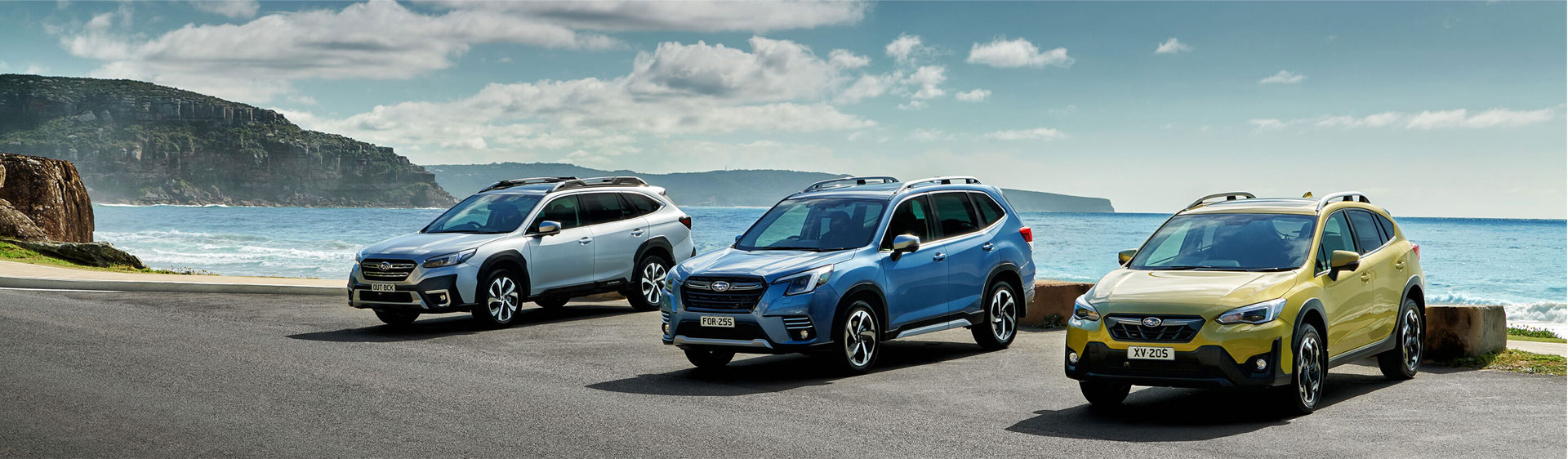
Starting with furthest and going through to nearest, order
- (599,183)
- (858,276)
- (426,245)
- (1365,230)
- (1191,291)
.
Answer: (599,183) → (426,245) → (858,276) → (1365,230) → (1191,291)

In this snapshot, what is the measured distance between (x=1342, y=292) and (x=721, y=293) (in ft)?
15.6

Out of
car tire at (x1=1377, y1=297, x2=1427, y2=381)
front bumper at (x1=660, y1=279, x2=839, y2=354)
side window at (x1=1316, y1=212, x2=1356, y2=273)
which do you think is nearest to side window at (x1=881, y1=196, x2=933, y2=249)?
front bumper at (x1=660, y1=279, x2=839, y2=354)

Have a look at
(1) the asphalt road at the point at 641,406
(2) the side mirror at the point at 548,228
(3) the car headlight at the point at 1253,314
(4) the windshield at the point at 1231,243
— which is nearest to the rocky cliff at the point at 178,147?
(2) the side mirror at the point at 548,228

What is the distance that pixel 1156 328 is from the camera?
26.2 feet

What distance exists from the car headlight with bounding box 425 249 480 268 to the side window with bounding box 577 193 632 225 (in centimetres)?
193

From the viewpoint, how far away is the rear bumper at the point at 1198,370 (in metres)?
7.78

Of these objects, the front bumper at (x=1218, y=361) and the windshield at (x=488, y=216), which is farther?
the windshield at (x=488, y=216)

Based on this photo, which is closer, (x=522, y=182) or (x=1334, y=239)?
(x=1334, y=239)

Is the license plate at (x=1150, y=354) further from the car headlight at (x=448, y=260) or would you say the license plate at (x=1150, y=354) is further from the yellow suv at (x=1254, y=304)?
the car headlight at (x=448, y=260)

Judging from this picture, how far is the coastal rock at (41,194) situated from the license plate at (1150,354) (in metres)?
29.2

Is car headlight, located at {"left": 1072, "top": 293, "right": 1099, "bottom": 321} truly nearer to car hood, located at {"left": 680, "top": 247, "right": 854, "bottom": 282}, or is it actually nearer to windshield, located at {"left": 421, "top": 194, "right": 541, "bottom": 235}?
car hood, located at {"left": 680, "top": 247, "right": 854, "bottom": 282}

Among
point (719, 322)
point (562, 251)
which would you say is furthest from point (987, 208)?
point (562, 251)

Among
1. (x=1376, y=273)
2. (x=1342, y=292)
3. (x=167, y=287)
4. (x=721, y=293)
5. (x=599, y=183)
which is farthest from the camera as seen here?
(x=167, y=287)

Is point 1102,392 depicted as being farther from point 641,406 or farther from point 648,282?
point 648,282
